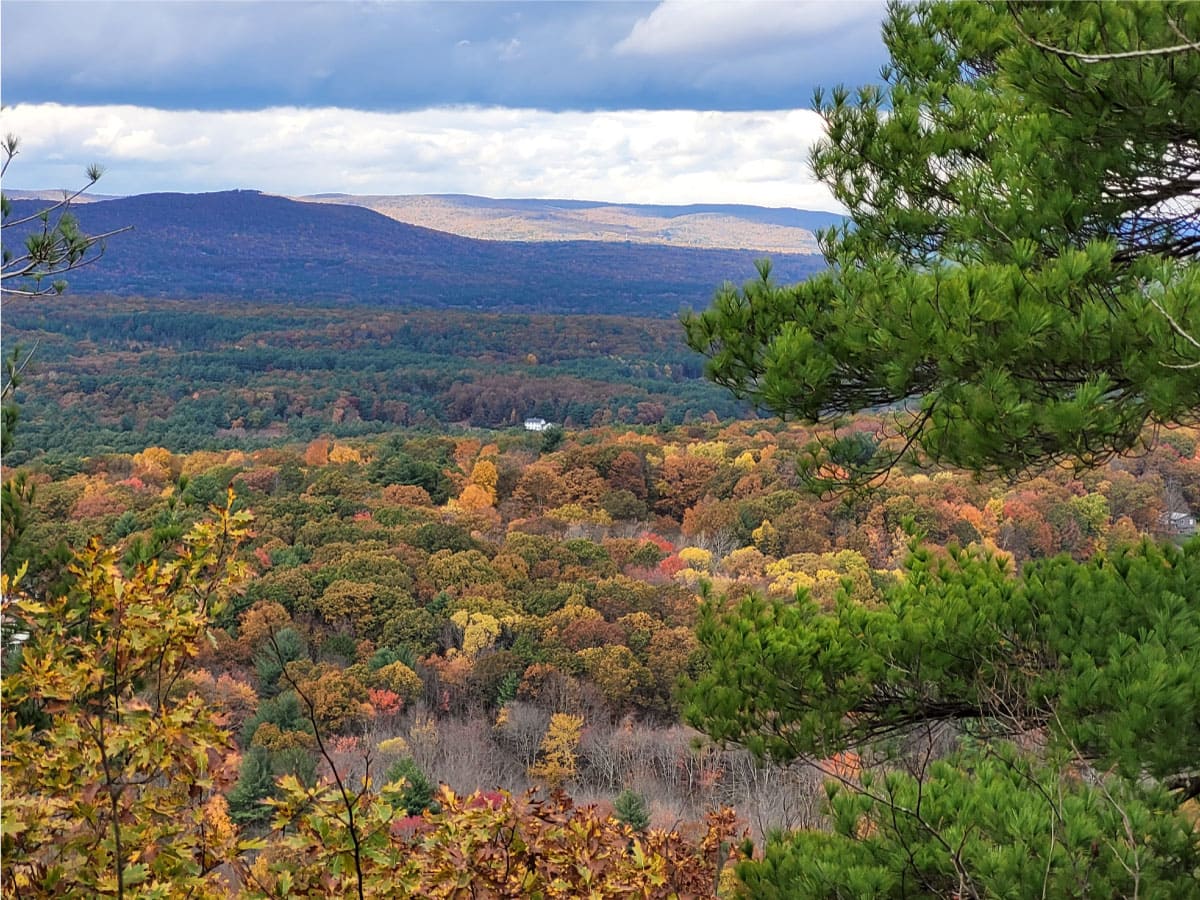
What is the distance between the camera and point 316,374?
198ft

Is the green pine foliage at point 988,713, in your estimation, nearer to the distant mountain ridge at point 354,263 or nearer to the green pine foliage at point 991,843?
the green pine foliage at point 991,843

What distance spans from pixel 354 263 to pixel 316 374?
274 ft

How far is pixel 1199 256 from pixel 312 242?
15338cm

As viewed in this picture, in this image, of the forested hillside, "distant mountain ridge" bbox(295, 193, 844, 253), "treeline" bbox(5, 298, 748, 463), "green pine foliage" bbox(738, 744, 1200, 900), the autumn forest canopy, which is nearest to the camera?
the autumn forest canopy

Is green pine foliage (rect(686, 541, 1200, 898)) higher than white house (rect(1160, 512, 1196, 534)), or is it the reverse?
green pine foliage (rect(686, 541, 1200, 898))

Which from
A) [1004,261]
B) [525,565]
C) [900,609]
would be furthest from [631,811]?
[525,565]

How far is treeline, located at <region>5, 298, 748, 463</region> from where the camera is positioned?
1827 inches

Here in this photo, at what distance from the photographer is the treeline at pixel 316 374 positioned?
46.4 meters

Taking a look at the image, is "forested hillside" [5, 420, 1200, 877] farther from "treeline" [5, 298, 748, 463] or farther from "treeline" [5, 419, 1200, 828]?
"treeline" [5, 298, 748, 463]

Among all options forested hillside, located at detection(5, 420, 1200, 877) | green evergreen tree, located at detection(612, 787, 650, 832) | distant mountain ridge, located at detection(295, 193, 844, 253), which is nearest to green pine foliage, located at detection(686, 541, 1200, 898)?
forested hillside, located at detection(5, 420, 1200, 877)

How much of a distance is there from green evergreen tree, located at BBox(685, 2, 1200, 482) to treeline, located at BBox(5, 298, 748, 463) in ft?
105

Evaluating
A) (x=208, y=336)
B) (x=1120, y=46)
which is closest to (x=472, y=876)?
(x=1120, y=46)

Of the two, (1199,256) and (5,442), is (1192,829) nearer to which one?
(1199,256)

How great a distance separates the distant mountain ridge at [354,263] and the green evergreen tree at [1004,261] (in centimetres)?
9262
